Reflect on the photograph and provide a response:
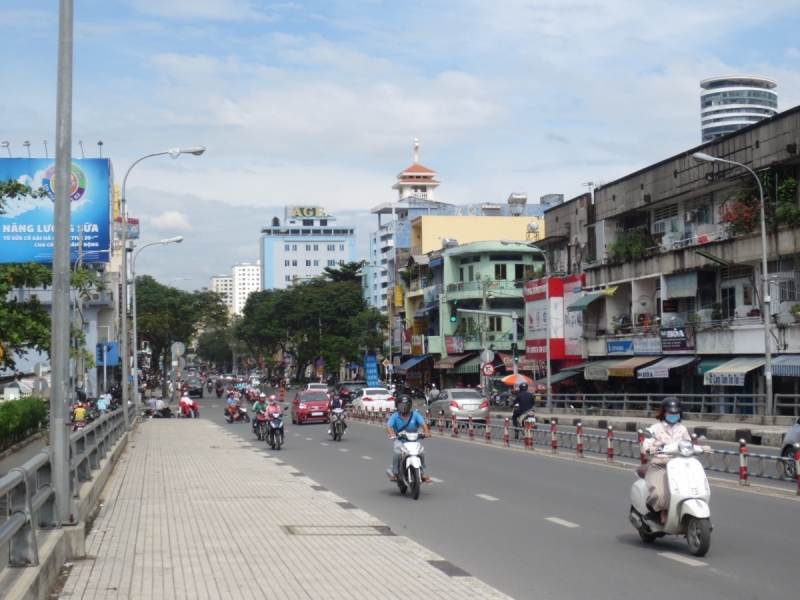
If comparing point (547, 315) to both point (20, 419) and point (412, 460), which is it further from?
point (412, 460)

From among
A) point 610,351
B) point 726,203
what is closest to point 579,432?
point 726,203

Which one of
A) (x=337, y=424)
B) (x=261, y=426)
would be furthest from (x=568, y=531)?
(x=261, y=426)

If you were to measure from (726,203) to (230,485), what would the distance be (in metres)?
29.6

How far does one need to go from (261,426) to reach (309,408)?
1017 centimetres

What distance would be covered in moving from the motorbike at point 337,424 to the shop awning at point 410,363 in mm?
48904

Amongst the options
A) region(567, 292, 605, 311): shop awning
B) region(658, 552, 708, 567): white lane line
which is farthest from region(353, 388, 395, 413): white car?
region(658, 552, 708, 567): white lane line

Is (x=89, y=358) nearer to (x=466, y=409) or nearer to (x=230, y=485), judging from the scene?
(x=230, y=485)

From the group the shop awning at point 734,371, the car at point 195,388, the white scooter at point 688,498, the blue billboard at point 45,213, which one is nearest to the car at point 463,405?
the shop awning at point 734,371

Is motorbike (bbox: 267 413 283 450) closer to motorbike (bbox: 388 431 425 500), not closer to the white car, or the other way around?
motorbike (bbox: 388 431 425 500)

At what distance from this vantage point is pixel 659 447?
10.1 m

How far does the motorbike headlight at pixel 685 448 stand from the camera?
976 centimetres

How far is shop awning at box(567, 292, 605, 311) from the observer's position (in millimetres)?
49844

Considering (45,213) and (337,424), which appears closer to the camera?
(337,424)

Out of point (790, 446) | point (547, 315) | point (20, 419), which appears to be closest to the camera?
point (790, 446)
